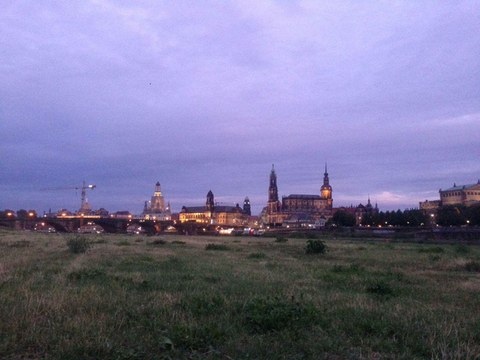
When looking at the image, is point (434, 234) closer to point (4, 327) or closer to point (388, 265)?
point (388, 265)

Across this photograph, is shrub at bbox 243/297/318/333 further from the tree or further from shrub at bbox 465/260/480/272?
the tree

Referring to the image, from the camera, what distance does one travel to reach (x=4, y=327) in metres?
9.34

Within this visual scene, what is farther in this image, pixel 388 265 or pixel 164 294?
pixel 388 265

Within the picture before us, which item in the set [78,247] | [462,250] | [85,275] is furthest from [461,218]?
[85,275]

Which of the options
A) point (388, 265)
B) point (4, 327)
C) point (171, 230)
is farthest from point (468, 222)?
point (4, 327)

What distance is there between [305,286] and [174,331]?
8.52 meters

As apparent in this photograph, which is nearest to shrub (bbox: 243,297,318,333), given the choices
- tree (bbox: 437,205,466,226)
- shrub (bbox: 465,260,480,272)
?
shrub (bbox: 465,260,480,272)

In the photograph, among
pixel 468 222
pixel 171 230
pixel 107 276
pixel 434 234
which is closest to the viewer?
pixel 107 276

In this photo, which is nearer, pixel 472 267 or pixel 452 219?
pixel 472 267

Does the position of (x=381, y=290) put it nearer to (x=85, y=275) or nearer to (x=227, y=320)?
(x=227, y=320)

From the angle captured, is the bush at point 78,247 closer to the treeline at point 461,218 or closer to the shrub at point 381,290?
the shrub at point 381,290

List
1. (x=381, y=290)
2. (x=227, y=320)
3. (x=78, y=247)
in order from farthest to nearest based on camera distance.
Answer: (x=78, y=247) < (x=381, y=290) < (x=227, y=320)

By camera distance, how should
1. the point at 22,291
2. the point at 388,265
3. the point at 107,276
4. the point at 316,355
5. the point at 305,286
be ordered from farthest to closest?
1. the point at 388,265
2. the point at 107,276
3. the point at 305,286
4. the point at 22,291
5. the point at 316,355

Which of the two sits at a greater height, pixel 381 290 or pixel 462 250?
pixel 381 290
